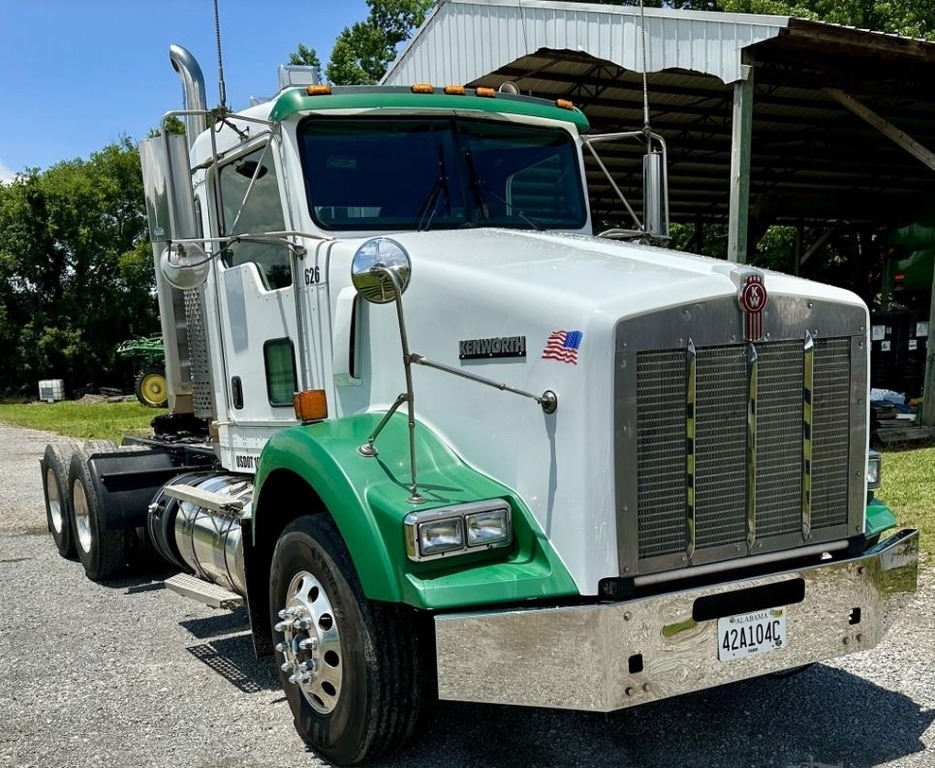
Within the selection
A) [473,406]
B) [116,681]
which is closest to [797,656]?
[473,406]

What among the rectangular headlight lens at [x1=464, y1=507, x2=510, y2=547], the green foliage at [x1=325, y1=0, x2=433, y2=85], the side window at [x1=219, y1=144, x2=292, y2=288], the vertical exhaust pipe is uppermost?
the green foliage at [x1=325, y1=0, x2=433, y2=85]

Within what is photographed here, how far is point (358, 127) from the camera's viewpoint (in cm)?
481

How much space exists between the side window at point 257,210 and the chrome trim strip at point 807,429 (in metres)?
2.55

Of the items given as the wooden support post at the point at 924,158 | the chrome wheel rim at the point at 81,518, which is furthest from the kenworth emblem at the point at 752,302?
the wooden support post at the point at 924,158

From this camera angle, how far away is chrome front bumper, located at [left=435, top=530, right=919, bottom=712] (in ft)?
10.4

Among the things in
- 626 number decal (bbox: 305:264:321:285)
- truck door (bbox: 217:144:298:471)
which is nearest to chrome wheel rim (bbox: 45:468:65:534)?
truck door (bbox: 217:144:298:471)

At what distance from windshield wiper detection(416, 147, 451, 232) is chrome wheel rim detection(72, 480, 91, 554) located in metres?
3.90

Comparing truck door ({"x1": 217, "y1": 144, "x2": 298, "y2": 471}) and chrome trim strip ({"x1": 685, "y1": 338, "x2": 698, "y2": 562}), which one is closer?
chrome trim strip ({"x1": 685, "y1": 338, "x2": 698, "y2": 562})

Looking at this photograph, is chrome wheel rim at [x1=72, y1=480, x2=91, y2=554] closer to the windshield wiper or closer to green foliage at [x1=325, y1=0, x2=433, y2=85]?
the windshield wiper

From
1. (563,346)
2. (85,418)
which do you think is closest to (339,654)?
(563,346)

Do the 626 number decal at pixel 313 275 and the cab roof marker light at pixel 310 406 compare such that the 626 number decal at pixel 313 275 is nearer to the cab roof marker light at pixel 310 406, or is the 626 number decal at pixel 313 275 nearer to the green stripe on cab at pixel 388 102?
the cab roof marker light at pixel 310 406

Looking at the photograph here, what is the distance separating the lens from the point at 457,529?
3355 mm

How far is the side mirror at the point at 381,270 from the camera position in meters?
3.58

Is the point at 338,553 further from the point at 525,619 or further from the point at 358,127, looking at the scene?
the point at 358,127
